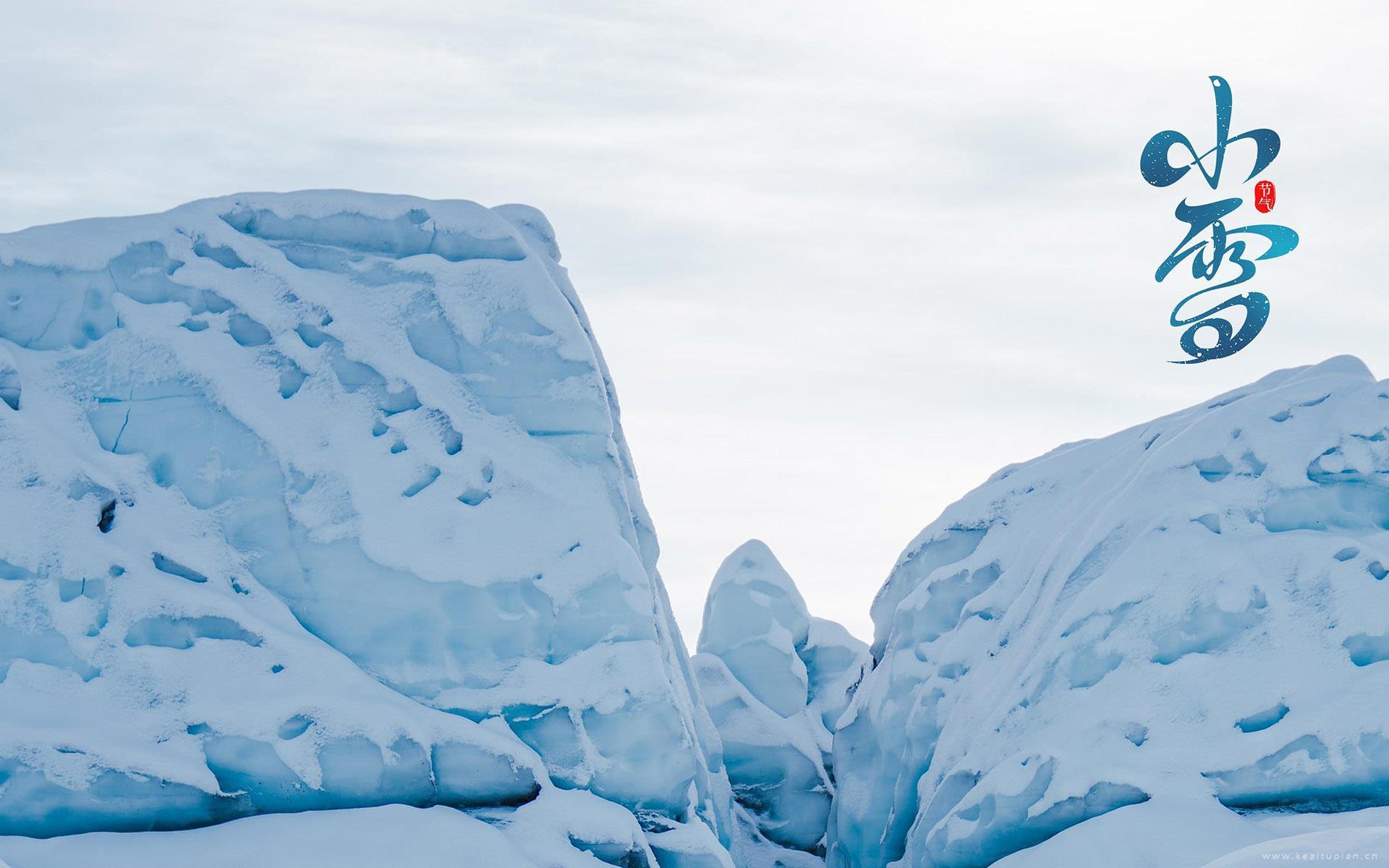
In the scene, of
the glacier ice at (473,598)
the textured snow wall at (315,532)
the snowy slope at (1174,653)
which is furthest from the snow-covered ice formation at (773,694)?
the textured snow wall at (315,532)

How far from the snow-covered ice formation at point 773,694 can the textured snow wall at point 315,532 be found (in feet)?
17.1

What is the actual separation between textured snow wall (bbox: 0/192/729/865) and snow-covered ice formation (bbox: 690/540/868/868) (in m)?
5.20

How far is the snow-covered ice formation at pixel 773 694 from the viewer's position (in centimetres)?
2080

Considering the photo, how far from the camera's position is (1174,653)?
13.1 m

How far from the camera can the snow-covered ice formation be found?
2080 cm

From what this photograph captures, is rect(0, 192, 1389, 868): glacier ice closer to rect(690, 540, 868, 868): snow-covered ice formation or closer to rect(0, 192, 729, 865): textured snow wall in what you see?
rect(0, 192, 729, 865): textured snow wall

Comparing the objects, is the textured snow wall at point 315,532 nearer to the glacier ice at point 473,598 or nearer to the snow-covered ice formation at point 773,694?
the glacier ice at point 473,598

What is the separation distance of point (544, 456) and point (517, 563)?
139 centimetres

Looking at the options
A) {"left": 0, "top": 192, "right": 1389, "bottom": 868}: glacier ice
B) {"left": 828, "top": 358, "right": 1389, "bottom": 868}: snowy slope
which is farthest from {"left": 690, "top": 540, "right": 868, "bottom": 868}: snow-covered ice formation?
{"left": 0, "top": 192, "right": 1389, "bottom": 868}: glacier ice

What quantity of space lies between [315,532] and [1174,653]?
301 inches

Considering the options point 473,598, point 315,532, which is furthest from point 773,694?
point 315,532

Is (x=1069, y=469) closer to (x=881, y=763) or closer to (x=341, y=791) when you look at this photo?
(x=881, y=763)

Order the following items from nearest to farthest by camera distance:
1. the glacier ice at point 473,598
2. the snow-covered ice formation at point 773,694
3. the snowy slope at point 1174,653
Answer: the glacier ice at point 473,598
the snowy slope at point 1174,653
the snow-covered ice formation at point 773,694

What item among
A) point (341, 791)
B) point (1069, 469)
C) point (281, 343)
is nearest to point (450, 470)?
point (281, 343)
